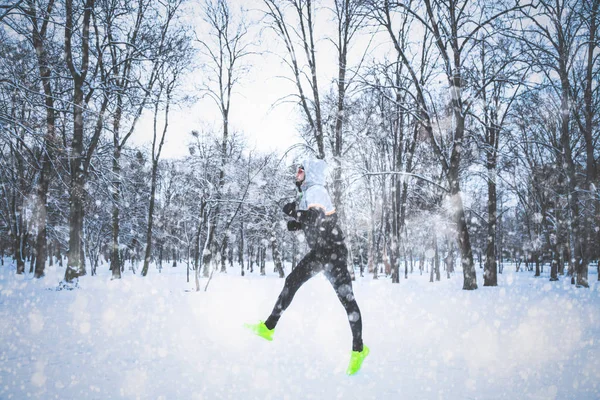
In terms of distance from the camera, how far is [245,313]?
6.29 m

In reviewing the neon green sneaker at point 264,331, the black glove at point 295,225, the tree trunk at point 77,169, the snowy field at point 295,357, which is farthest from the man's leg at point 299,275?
the tree trunk at point 77,169

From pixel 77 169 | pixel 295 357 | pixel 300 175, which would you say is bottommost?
pixel 295 357

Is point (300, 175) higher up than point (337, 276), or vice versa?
point (300, 175)

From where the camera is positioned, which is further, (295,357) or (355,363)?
(295,357)

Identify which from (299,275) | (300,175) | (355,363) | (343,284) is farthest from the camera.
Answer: (300,175)

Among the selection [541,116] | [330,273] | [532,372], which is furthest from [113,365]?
[541,116]

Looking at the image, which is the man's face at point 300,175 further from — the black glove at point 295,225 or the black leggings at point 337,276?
the black leggings at point 337,276

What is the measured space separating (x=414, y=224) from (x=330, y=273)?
26554mm

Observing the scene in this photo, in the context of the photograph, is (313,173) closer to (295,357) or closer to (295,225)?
(295,225)

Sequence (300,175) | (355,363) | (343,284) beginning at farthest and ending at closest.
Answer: (300,175) → (343,284) → (355,363)

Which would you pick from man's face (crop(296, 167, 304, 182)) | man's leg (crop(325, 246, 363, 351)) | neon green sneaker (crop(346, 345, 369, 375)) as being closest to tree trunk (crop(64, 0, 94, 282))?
man's face (crop(296, 167, 304, 182))

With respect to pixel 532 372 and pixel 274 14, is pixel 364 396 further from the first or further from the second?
pixel 274 14

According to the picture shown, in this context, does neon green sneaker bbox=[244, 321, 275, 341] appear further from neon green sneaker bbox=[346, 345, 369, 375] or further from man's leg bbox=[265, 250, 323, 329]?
neon green sneaker bbox=[346, 345, 369, 375]

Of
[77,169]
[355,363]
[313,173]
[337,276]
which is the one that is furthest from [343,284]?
[77,169]
